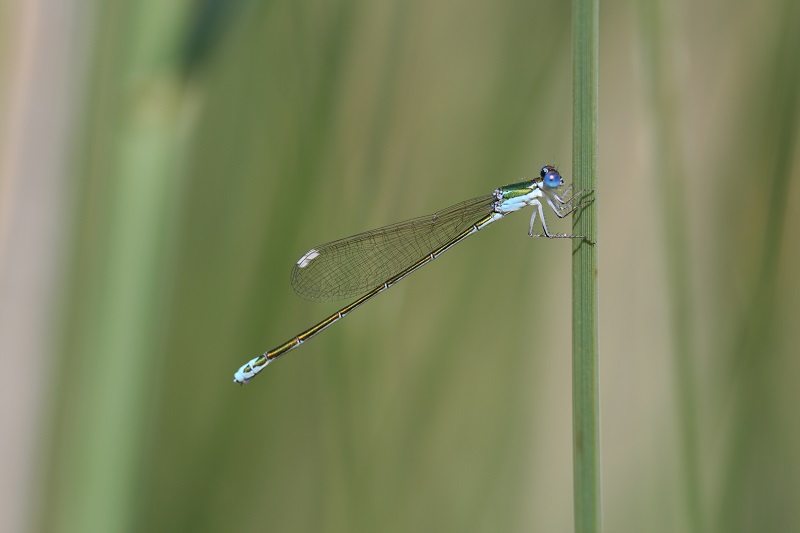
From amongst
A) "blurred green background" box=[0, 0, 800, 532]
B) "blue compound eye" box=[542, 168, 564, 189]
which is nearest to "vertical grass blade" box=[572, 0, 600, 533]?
"blurred green background" box=[0, 0, 800, 532]

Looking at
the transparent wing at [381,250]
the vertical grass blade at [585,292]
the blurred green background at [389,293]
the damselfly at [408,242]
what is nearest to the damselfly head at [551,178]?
the damselfly at [408,242]

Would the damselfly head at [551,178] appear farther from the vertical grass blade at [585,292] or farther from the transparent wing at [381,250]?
the vertical grass blade at [585,292]

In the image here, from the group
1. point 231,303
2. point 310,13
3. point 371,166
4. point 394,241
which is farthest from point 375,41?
point 231,303

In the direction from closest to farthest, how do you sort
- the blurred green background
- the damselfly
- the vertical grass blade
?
the vertical grass blade < the blurred green background < the damselfly

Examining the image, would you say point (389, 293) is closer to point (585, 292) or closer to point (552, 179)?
point (552, 179)

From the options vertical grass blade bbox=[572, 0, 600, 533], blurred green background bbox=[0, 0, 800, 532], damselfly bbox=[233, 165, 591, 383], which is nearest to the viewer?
vertical grass blade bbox=[572, 0, 600, 533]

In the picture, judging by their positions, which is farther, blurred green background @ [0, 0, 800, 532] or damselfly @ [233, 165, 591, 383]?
damselfly @ [233, 165, 591, 383]

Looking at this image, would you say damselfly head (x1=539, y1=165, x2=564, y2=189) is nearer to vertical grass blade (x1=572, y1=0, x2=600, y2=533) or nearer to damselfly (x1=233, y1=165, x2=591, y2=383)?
damselfly (x1=233, y1=165, x2=591, y2=383)
